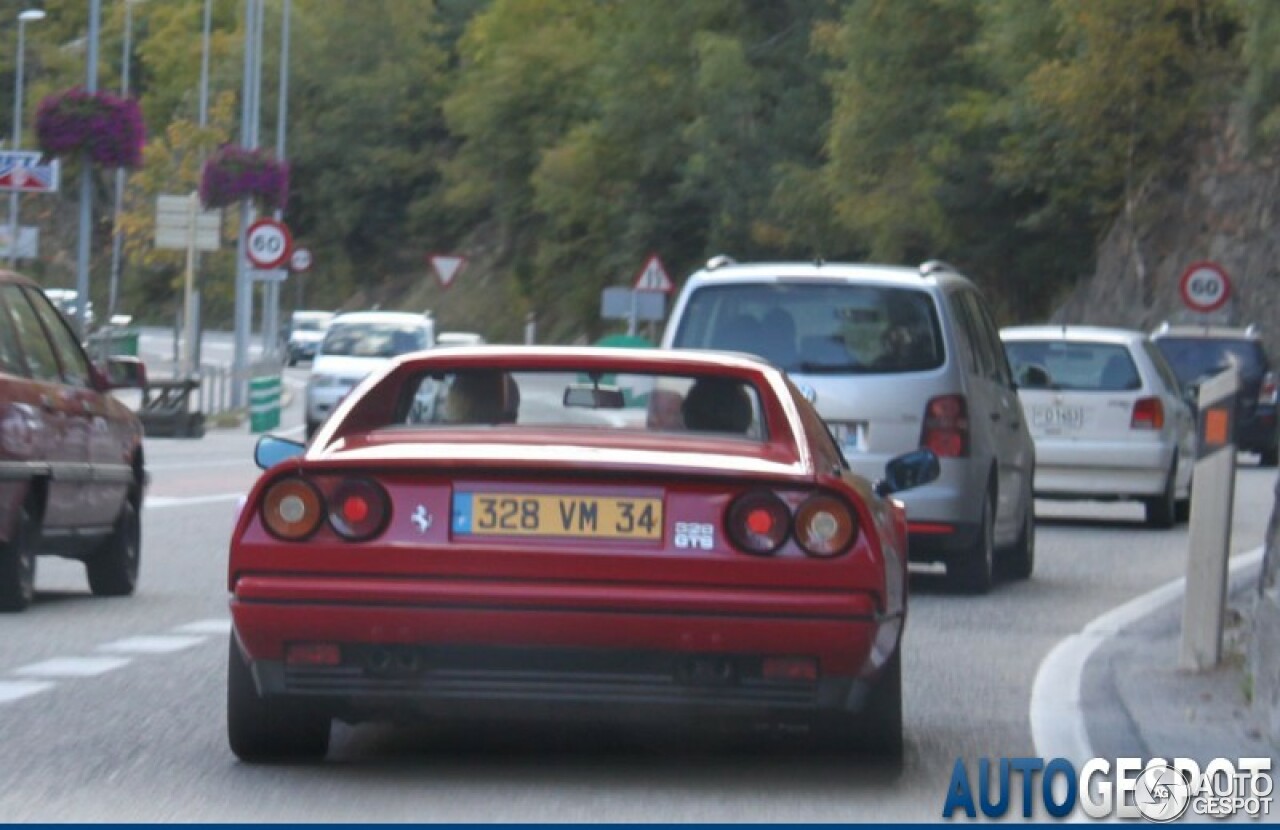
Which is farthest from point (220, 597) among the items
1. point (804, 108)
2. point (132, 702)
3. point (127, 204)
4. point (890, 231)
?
point (127, 204)

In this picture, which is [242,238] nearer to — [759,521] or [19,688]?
[19,688]

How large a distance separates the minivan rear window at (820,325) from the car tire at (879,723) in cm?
710

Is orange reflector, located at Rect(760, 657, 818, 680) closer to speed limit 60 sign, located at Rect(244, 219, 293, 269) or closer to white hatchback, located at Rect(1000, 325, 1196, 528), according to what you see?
white hatchback, located at Rect(1000, 325, 1196, 528)

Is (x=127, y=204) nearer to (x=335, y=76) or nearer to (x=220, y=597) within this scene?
(x=335, y=76)

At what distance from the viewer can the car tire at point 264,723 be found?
8656 mm

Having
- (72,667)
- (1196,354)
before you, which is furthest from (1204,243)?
(72,667)

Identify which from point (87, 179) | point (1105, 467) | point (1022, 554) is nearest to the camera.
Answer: point (1022, 554)

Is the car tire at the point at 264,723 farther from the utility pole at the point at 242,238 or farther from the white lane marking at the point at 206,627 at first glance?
the utility pole at the point at 242,238

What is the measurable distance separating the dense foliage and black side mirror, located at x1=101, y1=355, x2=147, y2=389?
3206 cm

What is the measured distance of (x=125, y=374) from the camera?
51.0 ft

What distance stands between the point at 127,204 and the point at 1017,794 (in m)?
80.3

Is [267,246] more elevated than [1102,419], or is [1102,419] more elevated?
[1102,419]

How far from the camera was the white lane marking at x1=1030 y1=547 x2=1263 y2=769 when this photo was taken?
31.4ft

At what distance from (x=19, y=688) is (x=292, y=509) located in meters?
3.04
